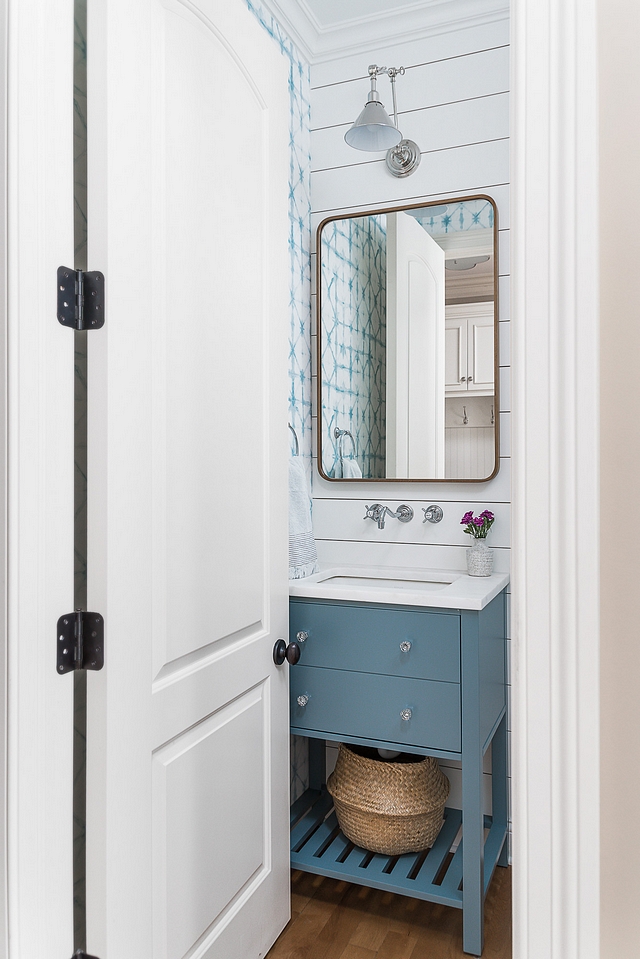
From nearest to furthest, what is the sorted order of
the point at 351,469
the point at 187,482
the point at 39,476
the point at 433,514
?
the point at 39,476, the point at 187,482, the point at 433,514, the point at 351,469

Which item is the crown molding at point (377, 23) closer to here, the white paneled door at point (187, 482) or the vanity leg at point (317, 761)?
the white paneled door at point (187, 482)

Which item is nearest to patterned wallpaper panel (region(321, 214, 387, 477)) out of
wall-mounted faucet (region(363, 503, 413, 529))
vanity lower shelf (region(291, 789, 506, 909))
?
wall-mounted faucet (region(363, 503, 413, 529))

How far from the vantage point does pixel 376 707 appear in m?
1.75

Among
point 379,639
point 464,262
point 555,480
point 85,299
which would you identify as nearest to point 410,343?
point 464,262

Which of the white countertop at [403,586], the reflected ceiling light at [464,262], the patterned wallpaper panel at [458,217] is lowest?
the white countertop at [403,586]

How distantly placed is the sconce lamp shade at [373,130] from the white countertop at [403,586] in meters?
1.30

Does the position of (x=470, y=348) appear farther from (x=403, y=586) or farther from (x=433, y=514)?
(x=403, y=586)

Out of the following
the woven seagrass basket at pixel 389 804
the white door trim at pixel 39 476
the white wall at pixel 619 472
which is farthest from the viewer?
the woven seagrass basket at pixel 389 804

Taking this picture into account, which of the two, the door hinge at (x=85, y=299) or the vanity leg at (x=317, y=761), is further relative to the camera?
the vanity leg at (x=317, y=761)

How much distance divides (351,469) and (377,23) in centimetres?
149

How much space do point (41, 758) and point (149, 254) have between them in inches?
33.1

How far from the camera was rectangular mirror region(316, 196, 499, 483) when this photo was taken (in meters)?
2.15

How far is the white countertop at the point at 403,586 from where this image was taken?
5.54 feet

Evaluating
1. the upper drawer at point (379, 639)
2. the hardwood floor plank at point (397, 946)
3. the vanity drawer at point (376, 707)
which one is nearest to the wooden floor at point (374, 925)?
the hardwood floor plank at point (397, 946)
